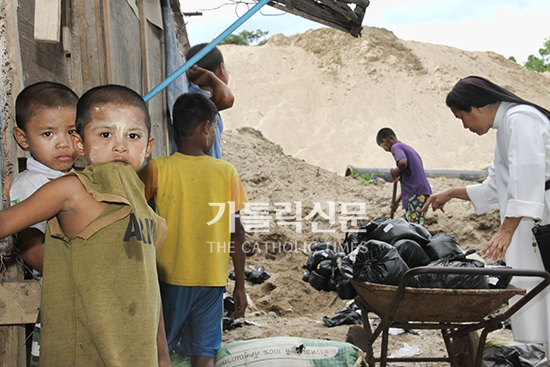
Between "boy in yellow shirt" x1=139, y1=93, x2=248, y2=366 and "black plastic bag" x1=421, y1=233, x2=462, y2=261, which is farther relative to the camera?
"black plastic bag" x1=421, y1=233, x2=462, y2=261

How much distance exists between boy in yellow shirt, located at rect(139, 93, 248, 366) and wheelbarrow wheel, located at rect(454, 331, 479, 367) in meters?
1.88

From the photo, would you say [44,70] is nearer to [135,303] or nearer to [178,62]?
[135,303]

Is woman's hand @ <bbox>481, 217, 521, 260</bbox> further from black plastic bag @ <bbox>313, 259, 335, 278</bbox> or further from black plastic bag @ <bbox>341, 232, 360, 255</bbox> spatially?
black plastic bag @ <bbox>313, 259, 335, 278</bbox>

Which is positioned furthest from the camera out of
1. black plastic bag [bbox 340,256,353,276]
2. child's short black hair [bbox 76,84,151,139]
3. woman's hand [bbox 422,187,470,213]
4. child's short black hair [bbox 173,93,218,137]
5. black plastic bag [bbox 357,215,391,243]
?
woman's hand [bbox 422,187,470,213]

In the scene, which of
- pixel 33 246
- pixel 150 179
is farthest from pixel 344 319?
pixel 33 246

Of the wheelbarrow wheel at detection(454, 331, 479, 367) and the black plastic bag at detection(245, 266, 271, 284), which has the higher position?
the wheelbarrow wheel at detection(454, 331, 479, 367)

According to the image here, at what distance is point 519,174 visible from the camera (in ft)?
8.64

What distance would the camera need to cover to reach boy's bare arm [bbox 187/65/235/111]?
329cm

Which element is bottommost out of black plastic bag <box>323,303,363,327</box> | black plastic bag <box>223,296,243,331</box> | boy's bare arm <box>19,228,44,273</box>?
black plastic bag <box>323,303,363,327</box>

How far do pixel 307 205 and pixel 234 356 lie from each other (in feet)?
20.4

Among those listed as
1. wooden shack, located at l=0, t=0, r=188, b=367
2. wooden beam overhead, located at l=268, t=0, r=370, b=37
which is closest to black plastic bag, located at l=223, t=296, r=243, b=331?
wooden shack, located at l=0, t=0, r=188, b=367

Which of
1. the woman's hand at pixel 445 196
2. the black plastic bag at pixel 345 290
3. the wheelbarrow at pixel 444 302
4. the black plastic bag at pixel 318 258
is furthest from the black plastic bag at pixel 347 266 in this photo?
the black plastic bag at pixel 318 258

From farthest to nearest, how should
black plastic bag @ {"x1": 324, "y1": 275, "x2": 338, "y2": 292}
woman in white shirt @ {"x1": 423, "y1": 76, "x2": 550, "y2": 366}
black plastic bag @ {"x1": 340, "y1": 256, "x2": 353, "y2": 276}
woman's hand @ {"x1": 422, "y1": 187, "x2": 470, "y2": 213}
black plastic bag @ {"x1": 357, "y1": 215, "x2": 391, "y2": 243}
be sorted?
1. black plastic bag @ {"x1": 324, "y1": 275, "x2": 338, "y2": 292}
2. woman's hand @ {"x1": 422, "y1": 187, "x2": 470, "y2": 213}
3. black plastic bag @ {"x1": 357, "y1": 215, "x2": 391, "y2": 243}
4. black plastic bag @ {"x1": 340, "y1": 256, "x2": 353, "y2": 276}
5. woman in white shirt @ {"x1": 423, "y1": 76, "x2": 550, "y2": 366}

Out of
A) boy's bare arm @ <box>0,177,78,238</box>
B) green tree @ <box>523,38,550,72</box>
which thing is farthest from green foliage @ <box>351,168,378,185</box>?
green tree @ <box>523,38,550,72</box>
